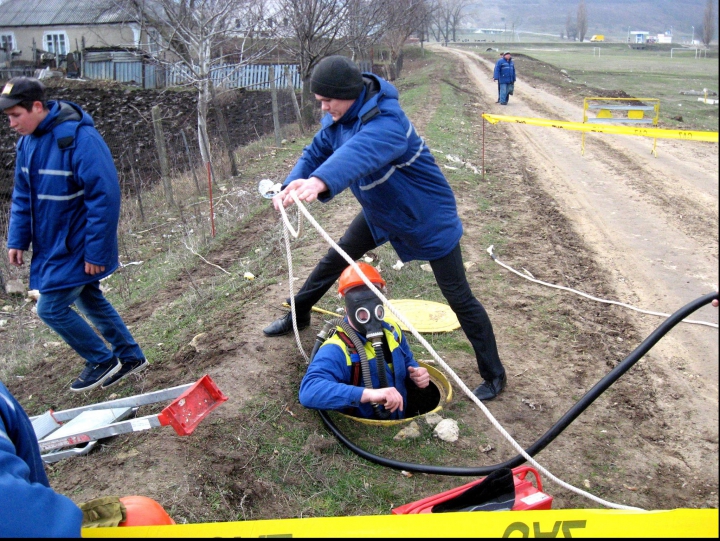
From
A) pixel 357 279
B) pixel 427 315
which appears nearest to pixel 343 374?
pixel 357 279

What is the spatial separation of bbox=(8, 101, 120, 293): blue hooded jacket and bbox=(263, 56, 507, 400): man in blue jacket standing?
1383 mm

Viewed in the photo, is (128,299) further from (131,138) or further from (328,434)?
(131,138)

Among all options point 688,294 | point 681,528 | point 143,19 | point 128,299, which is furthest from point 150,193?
point 681,528

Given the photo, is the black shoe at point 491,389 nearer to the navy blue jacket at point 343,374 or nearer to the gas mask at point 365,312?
the navy blue jacket at point 343,374

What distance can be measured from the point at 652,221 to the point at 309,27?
11.7m

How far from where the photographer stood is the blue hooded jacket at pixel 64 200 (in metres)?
4.29

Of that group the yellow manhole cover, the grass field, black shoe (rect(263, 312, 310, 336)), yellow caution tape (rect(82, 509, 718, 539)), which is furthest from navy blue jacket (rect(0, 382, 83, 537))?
→ the grass field

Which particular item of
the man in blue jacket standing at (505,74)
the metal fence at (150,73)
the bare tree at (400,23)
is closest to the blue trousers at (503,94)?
the man in blue jacket standing at (505,74)

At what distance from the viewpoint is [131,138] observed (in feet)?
72.2

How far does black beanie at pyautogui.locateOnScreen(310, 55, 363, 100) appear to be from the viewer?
11.4ft

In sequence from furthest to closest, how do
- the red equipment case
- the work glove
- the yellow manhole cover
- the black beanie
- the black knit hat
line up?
the yellow manhole cover < the black knit hat < the black beanie < the red equipment case < the work glove

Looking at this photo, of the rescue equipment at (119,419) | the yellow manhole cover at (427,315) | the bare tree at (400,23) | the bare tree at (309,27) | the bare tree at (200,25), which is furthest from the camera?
the bare tree at (400,23)

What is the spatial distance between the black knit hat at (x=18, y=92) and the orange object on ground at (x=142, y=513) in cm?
299

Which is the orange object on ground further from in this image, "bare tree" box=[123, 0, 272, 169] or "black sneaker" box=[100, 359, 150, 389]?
"bare tree" box=[123, 0, 272, 169]
